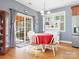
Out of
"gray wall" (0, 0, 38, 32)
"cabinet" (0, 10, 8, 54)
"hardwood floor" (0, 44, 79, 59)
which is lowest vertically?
"hardwood floor" (0, 44, 79, 59)

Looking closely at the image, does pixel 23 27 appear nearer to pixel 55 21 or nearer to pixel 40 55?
pixel 55 21

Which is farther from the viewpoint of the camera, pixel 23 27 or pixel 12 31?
pixel 23 27

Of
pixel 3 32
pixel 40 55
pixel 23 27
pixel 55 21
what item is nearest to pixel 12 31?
pixel 3 32

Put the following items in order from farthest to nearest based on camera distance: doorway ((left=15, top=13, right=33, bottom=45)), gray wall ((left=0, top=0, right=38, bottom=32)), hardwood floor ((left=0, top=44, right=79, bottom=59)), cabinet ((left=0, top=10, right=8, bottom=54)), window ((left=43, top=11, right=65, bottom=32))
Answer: doorway ((left=15, top=13, right=33, bottom=45)) → window ((left=43, top=11, right=65, bottom=32)) → gray wall ((left=0, top=0, right=38, bottom=32)) → cabinet ((left=0, top=10, right=8, bottom=54)) → hardwood floor ((left=0, top=44, right=79, bottom=59))

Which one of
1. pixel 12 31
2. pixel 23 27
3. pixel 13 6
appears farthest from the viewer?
pixel 23 27

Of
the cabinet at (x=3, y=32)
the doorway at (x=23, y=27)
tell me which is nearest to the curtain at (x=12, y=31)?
the cabinet at (x=3, y=32)

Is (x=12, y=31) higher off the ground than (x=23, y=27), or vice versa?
(x=23, y=27)

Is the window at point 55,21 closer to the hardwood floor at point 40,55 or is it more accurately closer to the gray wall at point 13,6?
the gray wall at point 13,6

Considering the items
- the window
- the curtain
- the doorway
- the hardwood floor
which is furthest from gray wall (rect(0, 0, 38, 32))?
the hardwood floor

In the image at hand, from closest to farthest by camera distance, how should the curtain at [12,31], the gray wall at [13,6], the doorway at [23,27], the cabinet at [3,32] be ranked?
the cabinet at [3,32]
the gray wall at [13,6]
the curtain at [12,31]
the doorway at [23,27]

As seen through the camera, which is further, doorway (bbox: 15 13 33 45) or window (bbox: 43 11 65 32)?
doorway (bbox: 15 13 33 45)

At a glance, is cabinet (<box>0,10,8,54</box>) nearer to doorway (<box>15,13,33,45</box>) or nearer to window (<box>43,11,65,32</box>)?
doorway (<box>15,13,33,45</box>)

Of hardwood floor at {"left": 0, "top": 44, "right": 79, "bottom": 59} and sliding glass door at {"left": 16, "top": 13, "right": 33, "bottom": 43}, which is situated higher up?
sliding glass door at {"left": 16, "top": 13, "right": 33, "bottom": 43}

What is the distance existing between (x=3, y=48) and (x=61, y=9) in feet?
18.0
